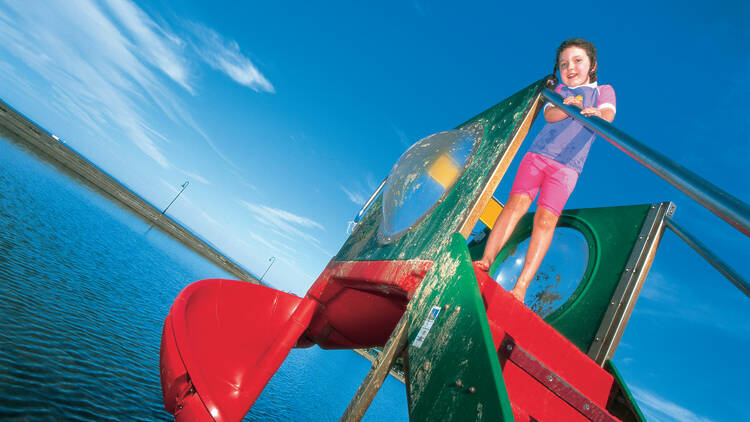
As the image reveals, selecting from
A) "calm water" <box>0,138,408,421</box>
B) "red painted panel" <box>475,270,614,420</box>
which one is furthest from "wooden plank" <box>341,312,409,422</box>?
"calm water" <box>0,138,408,421</box>

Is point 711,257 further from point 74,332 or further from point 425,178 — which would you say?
point 74,332

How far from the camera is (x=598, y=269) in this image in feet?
11.1

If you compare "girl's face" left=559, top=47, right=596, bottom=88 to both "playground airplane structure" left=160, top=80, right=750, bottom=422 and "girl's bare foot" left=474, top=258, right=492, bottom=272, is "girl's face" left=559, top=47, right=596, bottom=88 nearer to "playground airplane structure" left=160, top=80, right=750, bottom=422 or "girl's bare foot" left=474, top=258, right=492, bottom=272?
"playground airplane structure" left=160, top=80, right=750, bottom=422

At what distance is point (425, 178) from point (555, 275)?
2.02 m

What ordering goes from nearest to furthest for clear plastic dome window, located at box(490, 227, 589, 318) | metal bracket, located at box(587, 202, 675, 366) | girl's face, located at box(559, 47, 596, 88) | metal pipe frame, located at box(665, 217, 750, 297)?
1. metal pipe frame, located at box(665, 217, 750, 297)
2. girl's face, located at box(559, 47, 596, 88)
3. metal bracket, located at box(587, 202, 675, 366)
4. clear plastic dome window, located at box(490, 227, 589, 318)

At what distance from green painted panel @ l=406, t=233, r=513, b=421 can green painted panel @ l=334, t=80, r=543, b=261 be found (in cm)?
42

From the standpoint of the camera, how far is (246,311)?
3400 millimetres

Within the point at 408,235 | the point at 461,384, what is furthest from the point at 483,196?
the point at 461,384

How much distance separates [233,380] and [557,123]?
3735mm

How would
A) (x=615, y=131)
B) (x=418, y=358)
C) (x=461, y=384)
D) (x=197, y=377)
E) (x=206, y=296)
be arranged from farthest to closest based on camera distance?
(x=206, y=296)
(x=197, y=377)
(x=418, y=358)
(x=615, y=131)
(x=461, y=384)

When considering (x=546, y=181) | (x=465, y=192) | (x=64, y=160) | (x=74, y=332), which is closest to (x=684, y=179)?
(x=465, y=192)

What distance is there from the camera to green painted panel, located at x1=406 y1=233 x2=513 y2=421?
86 centimetres

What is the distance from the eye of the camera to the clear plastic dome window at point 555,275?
3.59m

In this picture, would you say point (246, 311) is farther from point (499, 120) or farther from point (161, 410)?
point (161, 410)
